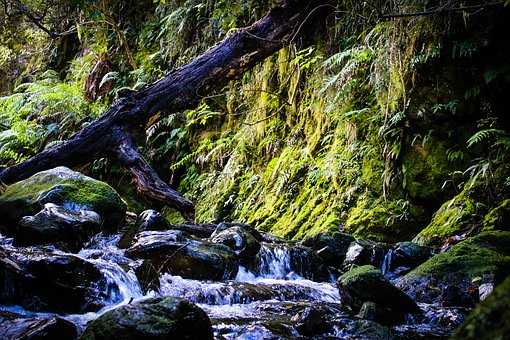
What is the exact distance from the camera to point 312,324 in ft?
10.4

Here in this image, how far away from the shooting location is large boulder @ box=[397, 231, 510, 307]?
376 cm

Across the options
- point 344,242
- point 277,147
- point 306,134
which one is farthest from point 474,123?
point 277,147

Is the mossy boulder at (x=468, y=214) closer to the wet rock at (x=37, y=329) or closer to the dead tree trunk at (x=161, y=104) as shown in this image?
the dead tree trunk at (x=161, y=104)

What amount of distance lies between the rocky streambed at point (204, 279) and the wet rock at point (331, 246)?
0.05 feet

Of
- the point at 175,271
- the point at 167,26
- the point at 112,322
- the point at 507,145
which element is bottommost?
the point at 175,271

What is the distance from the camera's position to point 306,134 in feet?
25.1

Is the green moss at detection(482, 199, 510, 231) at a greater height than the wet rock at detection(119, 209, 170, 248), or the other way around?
the green moss at detection(482, 199, 510, 231)

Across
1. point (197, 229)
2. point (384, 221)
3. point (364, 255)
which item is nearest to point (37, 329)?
point (364, 255)

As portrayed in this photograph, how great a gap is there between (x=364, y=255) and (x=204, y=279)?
1.67 meters

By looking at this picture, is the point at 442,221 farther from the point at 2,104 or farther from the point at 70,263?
the point at 2,104

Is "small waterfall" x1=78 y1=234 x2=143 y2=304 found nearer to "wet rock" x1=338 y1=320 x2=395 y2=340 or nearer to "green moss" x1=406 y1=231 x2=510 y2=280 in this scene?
"wet rock" x1=338 y1=320 x2=395 y2=340

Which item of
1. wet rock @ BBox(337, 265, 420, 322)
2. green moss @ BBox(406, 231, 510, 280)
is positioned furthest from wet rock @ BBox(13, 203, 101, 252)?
green moss @ BBox(406, 231, 510, 280)

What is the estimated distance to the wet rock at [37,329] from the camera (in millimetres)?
2531

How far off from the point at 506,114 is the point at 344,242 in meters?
2.26
